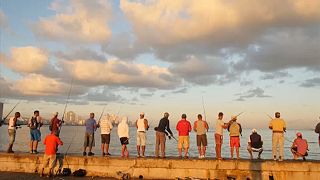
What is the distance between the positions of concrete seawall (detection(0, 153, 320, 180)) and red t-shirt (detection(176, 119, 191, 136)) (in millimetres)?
1323

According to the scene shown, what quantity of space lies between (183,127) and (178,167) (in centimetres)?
177

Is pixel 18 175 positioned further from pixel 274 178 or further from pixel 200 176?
pixel 274 178

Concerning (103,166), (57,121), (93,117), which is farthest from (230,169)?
(57,121)

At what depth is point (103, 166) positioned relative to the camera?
13492 millimetres

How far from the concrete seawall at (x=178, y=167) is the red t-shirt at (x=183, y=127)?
52.1 inches

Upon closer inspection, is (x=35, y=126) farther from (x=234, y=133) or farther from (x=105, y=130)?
(x=234, y=133)

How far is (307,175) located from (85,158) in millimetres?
8619

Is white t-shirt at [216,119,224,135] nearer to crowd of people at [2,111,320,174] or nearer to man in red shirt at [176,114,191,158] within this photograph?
crowd of people at [2,111,320,174]

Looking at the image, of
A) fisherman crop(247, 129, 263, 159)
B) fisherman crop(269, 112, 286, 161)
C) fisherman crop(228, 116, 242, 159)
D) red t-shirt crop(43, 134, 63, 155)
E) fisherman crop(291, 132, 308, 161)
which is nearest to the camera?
red t-shirt crop(43, 134, 63, 155)

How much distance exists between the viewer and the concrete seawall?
12.4m

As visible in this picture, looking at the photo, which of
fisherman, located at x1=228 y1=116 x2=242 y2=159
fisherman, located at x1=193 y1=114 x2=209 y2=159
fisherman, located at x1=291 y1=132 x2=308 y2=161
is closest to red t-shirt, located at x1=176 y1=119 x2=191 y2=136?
fisherman, located at x1=193 y1=114 x2=209 y2=159

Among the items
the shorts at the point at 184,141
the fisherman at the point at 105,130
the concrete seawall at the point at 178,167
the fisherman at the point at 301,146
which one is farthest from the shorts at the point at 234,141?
the fisherman at the point at 105,130

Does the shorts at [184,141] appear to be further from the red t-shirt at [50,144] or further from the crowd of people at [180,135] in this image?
the red t-shirt at [50,144]

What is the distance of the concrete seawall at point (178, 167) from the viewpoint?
12.4 m
